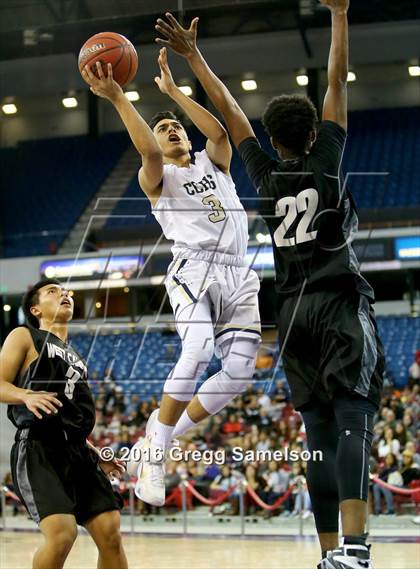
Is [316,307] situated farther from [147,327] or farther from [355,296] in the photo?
[147,327]

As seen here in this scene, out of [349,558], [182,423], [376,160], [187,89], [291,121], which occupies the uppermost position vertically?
[376,160]

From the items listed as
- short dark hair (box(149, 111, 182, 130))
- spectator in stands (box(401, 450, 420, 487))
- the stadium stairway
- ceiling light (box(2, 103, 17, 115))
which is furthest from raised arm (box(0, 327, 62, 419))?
spectator in stands (box(401, 450, 420, 487))

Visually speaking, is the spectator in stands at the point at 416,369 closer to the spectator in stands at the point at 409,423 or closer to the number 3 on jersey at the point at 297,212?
the spectator in stands at the point at 409,423

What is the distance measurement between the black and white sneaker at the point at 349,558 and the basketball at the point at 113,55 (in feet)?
7.66

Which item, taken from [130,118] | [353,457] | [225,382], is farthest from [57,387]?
[353,457]

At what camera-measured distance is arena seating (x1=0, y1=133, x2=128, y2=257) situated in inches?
330

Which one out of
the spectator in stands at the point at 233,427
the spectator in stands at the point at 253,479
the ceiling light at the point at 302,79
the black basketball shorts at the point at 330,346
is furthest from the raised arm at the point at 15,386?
the spectator in stands at the point at 253,479

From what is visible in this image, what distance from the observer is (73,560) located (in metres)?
→ 9.05

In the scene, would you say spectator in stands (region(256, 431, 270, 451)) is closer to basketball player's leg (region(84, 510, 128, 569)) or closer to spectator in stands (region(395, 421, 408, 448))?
spectator in stands (region(395, 421, 408, 448))

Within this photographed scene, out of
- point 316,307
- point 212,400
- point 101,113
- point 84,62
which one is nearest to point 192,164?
point 84,62

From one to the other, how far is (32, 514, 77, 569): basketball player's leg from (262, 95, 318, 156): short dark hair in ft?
6.36

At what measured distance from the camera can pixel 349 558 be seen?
11.3 feet

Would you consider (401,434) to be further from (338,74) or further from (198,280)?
(338,74)

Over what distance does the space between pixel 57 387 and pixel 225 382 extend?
812 millimetres
